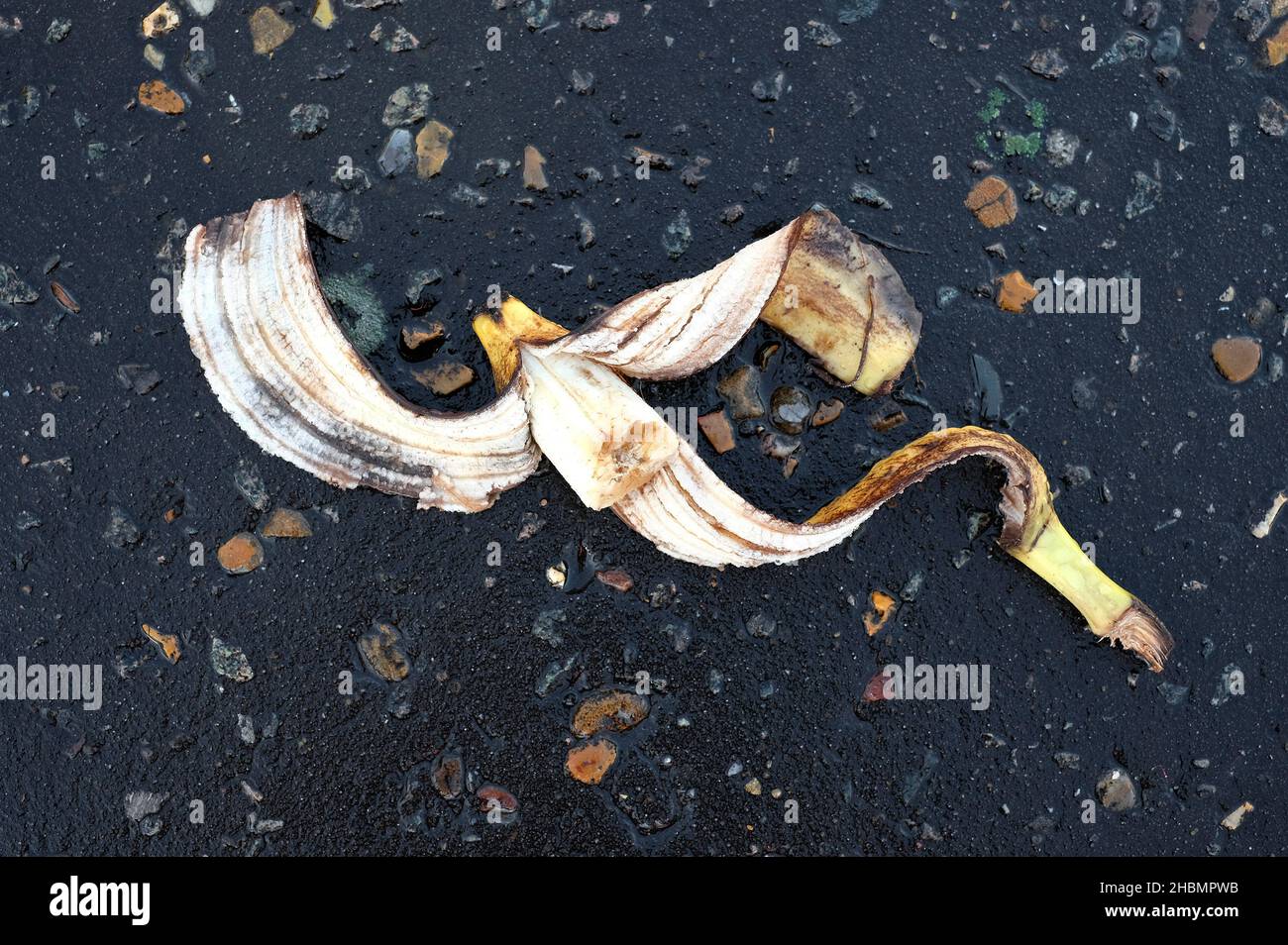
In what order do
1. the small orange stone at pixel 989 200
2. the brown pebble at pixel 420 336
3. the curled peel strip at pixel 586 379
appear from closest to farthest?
1. the curled peel strip at pixel 586 379
2. the brown pebble at pixel 420 336
3. the small orange stone at pixel 989 200

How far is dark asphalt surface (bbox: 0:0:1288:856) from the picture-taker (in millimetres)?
2918

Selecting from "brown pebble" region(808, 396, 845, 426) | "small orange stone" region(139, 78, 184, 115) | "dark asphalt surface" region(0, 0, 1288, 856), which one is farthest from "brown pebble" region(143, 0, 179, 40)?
"brown pebble" region(808, 396, 845, 426)

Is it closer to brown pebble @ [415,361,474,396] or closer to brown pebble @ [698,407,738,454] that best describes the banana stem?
brown pebble @ [698,407,738,454]

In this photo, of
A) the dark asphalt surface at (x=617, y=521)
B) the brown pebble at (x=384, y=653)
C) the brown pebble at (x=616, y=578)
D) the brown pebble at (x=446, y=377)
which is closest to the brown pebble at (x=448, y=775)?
the dark asphalt surface at (x=617, y=521)

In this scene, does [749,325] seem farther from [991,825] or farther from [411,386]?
[991,825]

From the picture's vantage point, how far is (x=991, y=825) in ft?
9.98

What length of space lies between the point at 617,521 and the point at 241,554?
4.10ft

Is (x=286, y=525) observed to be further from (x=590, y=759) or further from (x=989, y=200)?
(x=989, y=200)

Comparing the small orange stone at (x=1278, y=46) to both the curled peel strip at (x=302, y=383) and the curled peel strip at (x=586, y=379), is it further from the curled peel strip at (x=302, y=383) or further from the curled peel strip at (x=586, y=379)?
the curled peel strip at (x=302, y=383)

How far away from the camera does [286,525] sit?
293cm

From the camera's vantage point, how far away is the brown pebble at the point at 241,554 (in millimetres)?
2928

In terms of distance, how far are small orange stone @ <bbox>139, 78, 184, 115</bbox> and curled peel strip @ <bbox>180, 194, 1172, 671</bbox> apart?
0.46 m

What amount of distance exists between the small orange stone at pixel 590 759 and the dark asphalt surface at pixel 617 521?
0.04m

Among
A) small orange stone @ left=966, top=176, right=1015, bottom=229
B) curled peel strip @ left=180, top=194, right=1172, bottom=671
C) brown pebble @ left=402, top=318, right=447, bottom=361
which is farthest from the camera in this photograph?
small orange stone @ left=966, top=176, right=1015, bottom=229
